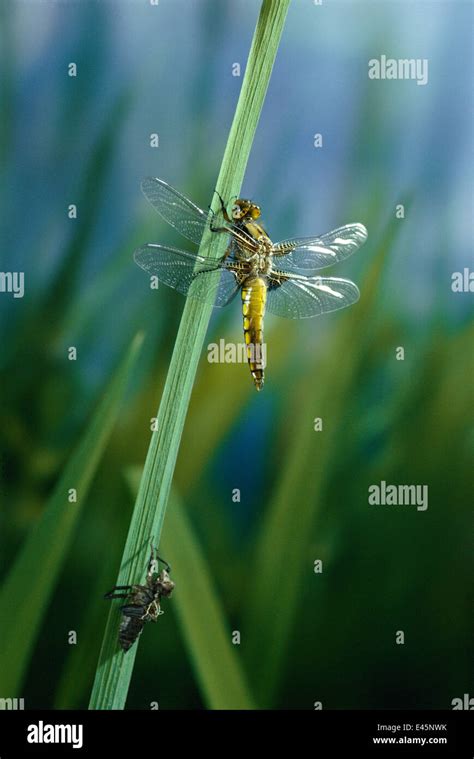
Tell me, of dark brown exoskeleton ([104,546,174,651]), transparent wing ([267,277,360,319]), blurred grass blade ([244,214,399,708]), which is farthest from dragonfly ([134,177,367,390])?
dark brown exoskeleton ([104,546,174,651])

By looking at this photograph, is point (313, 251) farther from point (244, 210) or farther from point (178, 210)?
point (178, 210)

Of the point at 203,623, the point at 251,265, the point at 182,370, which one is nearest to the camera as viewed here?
the point at 182,370

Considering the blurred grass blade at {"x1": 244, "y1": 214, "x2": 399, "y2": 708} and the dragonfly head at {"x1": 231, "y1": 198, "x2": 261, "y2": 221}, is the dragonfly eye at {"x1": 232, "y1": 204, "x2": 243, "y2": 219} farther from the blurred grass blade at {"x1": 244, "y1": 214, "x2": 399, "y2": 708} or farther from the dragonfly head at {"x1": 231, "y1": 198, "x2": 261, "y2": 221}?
the blurred grass blade at {"x1": 244, "y1": 214, "x2": 399, "y2": 708}

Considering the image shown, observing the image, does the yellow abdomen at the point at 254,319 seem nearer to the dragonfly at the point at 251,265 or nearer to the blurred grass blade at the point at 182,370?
the dragonfly at the point at 251,265

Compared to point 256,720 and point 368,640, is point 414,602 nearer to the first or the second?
point 368,640

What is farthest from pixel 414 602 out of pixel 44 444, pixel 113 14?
pixel 113 14

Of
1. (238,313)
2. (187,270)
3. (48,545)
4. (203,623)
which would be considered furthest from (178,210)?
(203,623)
